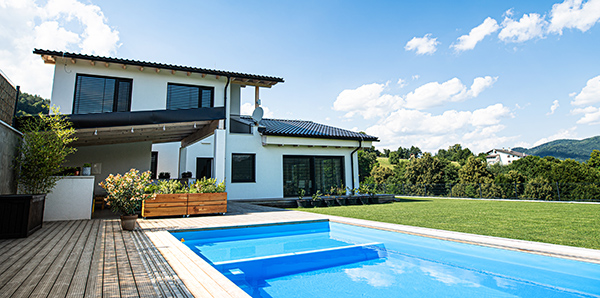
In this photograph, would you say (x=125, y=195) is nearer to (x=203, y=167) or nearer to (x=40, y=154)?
(x=40, y=154)

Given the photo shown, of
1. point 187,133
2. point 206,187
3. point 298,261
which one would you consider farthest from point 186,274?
point 187,133

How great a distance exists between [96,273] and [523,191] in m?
22.9

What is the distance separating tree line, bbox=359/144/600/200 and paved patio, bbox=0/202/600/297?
17529 mm

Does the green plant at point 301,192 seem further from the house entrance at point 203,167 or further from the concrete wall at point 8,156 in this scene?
the concrete wall at point 8,156

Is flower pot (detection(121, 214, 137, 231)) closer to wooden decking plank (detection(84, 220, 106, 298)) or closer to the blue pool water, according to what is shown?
wooden decking plank (detection(84, 220, 106, 298))

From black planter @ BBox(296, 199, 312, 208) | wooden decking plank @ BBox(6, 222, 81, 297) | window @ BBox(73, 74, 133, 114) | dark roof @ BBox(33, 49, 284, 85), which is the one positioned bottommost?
wooden decking plank @ BBox(6, 222, 81, 297)

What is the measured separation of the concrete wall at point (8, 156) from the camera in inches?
245

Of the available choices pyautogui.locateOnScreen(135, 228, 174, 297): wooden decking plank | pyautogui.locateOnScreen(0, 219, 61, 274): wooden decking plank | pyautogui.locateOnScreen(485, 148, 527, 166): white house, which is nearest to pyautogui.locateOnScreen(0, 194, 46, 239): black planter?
pyautogui.locateOnScreen(0, 219, 61, 274): wooden decking plank

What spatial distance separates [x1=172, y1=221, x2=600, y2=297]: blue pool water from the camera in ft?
12.1

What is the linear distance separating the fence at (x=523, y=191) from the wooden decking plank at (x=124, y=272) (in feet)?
43.6

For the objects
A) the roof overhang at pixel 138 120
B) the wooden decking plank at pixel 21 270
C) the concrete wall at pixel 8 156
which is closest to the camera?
the wooden decking plank at pixel 21 270

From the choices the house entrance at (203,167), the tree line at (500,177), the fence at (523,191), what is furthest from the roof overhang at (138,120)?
the tree line at (500,177)

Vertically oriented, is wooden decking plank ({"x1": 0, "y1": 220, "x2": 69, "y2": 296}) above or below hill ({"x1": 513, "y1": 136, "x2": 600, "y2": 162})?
below

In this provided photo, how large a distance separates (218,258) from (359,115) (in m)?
21.0
